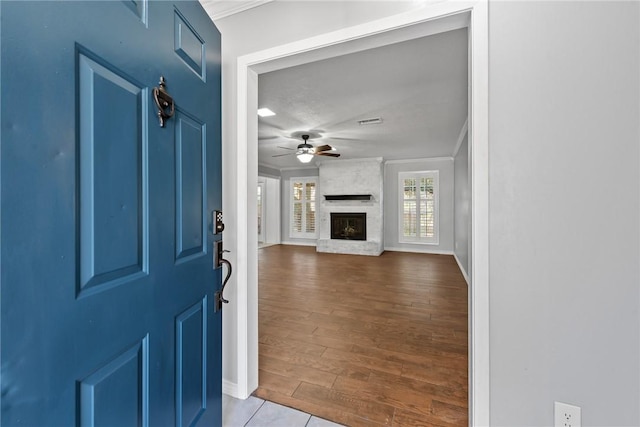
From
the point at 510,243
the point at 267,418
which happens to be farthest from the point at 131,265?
the point at 510,243

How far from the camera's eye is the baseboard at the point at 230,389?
175 cm

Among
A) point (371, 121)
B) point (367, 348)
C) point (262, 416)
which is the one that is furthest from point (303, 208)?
point (262, 416)

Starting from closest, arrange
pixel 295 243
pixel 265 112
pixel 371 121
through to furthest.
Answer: pixel 265 112
pixel 371 121
pixel 295 243

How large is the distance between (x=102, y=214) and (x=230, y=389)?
1.55m

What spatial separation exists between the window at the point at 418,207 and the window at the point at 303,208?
9.03 ft

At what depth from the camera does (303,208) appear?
8.83 metres

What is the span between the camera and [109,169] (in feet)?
2.46

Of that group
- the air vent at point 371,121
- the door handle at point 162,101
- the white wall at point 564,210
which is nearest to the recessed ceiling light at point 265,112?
the air vent at point 371,121

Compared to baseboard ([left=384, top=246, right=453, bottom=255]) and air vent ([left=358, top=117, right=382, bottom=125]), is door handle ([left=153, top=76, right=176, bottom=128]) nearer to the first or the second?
air vent ([left=358, top=117, right=382, bottom=125])

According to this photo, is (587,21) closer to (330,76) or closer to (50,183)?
(50,183)

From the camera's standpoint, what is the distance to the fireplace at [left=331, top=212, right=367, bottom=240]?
7363 mm

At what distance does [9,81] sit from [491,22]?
1618mm

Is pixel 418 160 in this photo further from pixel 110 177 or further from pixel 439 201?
pixel 110 177

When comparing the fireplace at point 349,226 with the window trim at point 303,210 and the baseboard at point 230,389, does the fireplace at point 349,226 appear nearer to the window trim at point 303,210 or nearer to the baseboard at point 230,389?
the window trim at point 303,210
